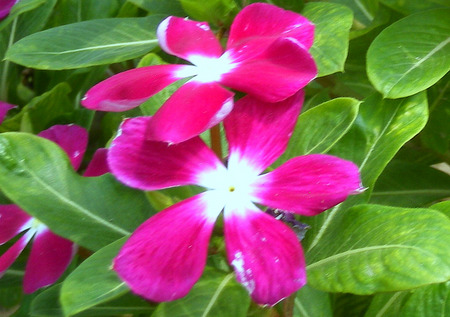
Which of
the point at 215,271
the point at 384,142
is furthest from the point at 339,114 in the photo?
the point at 215,271

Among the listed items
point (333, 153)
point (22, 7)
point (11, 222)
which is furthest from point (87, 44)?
point (333, 153)

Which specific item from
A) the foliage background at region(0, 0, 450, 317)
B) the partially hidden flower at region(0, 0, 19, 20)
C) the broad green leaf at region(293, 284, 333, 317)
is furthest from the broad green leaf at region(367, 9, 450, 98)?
the partially hidden flower at region(0, 0, 19, 20)

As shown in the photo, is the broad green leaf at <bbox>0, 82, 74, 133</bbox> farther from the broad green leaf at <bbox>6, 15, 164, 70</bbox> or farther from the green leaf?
the green leaf

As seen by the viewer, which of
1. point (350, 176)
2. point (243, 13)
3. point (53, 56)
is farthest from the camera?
point (53, 56)

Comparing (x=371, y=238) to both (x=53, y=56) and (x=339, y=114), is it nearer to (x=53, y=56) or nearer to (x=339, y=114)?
(x=339, y=114)

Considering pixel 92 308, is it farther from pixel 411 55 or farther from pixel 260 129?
pixel 411 55

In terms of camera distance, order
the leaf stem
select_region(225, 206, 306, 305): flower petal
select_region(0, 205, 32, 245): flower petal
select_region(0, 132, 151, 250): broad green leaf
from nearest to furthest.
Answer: select_region(225, 206, 306, 305): flower petal, select_region(0, 132, 151, 250): broad green leaf, select_region(0, 205, 32, 245): flower petal, the leaf stem
